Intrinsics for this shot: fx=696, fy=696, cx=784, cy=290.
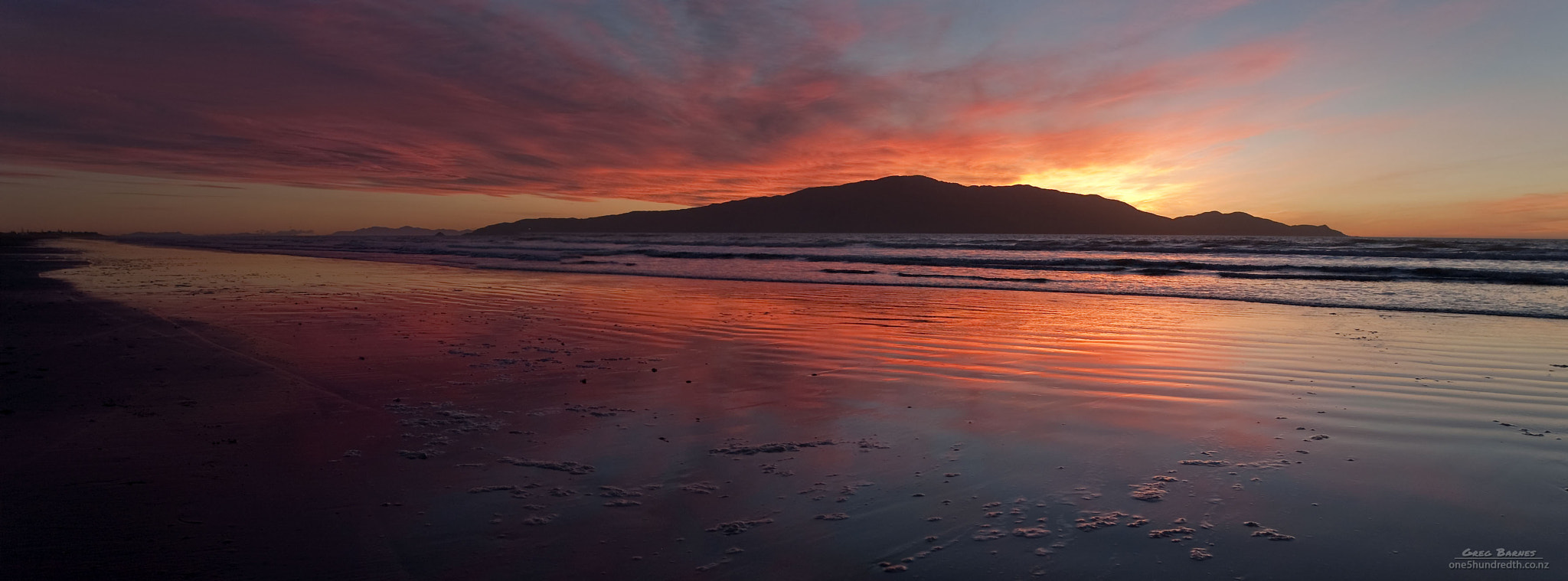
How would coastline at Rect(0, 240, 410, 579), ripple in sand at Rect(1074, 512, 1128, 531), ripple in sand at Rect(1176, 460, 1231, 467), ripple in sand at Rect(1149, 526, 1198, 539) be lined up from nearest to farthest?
coastline at Rect(0, 240, 410, 579) < ripple in sand at Rect(1149, 526, 1198, 539) < ripple in sand at Rect(1074, 512, 1128, 531) < ripple in sand at Rect(1176, 460, 1231, 467)

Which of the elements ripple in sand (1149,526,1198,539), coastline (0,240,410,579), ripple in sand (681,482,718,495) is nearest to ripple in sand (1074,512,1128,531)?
ripple in sand (1149,526,1198,539)

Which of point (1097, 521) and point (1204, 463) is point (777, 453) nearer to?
point (1097, 521)

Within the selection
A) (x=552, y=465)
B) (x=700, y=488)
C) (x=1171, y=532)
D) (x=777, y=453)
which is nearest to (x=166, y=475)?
(x=552, y=465)

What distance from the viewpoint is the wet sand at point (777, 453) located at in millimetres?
3301

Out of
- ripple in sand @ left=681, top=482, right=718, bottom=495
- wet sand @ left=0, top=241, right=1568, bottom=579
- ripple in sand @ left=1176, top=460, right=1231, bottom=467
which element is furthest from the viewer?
ripple in sand @ left=1176, top=460, right=1231, bottom=467

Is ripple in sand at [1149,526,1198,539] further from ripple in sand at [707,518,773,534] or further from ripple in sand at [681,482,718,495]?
ripple in sand at [681,482,718,495]

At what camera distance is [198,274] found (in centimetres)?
2252

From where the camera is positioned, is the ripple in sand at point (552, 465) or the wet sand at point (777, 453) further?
the ripple in sand at point (552, 465)

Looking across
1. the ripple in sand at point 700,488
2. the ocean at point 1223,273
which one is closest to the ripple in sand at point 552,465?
the ripple in sand at point 700,488

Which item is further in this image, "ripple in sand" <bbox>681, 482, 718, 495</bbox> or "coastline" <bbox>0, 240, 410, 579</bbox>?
"ripple in sand" <bbox>681, 482, 718, 495</bbox>

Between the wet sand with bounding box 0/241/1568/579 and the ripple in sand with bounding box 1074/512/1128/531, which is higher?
the wet sand with bounding box 0/241/1568/579

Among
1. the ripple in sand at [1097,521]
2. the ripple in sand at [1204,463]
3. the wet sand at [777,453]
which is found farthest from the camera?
the ripple in sand at [1204,463]

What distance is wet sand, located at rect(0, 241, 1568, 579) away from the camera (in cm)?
330

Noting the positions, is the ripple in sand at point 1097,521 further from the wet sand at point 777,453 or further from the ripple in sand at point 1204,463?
the ripple in sand at point 1204,463
